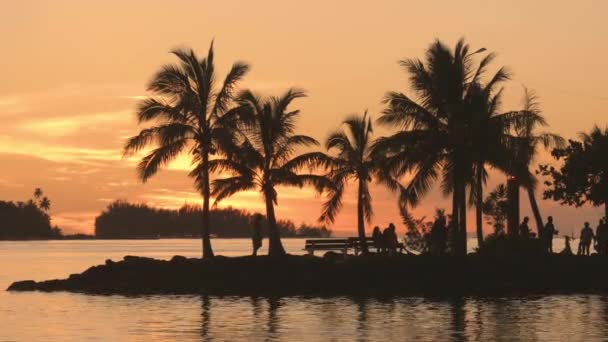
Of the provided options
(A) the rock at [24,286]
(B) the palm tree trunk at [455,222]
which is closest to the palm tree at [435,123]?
(B) the palm tree trunk at [455,222]

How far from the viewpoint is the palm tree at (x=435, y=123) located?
50.7 m

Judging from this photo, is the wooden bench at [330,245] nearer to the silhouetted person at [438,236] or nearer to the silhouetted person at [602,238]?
the silhouetted person at [438,236]

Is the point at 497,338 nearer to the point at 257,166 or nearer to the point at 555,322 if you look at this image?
the point at 555,322

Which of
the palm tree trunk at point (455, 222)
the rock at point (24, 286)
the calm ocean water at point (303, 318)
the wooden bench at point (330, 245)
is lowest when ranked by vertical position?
the calm ocean water at point (303, 318)

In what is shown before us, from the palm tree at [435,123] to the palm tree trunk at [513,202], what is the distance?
6.42 ft

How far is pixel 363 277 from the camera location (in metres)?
50.6

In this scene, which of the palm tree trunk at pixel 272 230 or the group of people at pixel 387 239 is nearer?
the group of people at pixel 387 239

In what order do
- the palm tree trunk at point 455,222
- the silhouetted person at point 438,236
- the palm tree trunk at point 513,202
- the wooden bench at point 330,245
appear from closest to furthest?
the palm tree trunk at point 455,222
the palm tree trunk at point 513,202
the silhouetted person at point 438,236
the wooden bench at point 330,245

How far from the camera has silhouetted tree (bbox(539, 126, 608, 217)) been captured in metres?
55.2

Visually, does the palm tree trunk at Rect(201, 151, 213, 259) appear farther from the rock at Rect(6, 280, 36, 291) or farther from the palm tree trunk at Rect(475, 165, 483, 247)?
the palm tree trunk at Rect(475, 165, 483, 247)

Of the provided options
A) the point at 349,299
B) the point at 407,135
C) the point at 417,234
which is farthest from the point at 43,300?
the point at 417,234

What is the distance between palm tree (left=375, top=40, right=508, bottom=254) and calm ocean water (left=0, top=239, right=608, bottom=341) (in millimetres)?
7602

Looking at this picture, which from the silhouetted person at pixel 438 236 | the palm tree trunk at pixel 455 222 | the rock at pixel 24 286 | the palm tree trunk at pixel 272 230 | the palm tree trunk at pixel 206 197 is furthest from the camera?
the palm tree trunk at pixel 272 230

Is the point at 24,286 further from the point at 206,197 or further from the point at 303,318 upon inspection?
the point at 303,318
